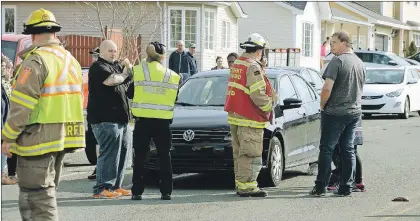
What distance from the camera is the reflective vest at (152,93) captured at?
10086 millimetres

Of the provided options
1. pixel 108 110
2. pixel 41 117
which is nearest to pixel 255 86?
pixel 108 110

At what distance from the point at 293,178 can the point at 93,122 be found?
3.21m

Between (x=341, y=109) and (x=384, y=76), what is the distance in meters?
15.6

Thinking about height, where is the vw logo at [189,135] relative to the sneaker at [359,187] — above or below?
above

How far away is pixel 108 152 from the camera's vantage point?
10406 millimetres

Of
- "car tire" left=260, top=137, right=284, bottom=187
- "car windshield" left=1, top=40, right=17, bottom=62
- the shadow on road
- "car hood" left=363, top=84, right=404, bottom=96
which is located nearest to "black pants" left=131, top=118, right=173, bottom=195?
the shadow on road

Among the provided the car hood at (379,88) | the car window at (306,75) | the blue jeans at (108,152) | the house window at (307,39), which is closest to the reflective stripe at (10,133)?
the blue jeans at (108,152)

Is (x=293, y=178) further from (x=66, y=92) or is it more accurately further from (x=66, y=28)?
(x=66, y=28)

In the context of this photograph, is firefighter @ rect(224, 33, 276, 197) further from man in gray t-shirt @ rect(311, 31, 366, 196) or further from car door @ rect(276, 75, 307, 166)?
car door @ rect(276, 75, 307, 166)

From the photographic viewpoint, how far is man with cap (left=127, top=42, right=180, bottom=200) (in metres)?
10.1

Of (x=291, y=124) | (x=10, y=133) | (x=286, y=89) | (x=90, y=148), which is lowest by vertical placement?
(x=90, y=148)

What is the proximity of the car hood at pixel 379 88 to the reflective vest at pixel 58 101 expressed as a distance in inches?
708

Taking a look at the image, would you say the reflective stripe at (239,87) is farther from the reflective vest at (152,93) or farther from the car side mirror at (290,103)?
the car side mirror at (290,103)

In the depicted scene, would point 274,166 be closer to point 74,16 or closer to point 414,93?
point 414,93
